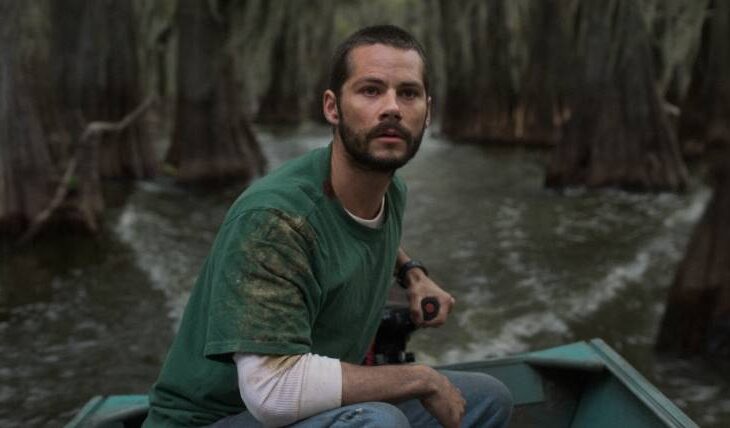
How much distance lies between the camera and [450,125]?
26516mm

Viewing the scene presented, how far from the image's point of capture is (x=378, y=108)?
2258 mm

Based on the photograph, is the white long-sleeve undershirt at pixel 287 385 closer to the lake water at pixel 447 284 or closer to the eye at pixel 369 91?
the eye at pixel 369 91

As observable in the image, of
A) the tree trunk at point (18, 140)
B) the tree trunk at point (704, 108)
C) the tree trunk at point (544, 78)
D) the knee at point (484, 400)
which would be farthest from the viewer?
the tree trunk at point (544, 78)

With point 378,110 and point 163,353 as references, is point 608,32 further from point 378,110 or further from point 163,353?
point 378,110

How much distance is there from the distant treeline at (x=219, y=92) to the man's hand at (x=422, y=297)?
24.5 feet

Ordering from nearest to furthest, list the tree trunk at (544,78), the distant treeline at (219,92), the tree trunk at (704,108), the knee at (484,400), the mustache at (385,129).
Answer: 1. the mustache at (385,129)
2. the knee at (484,400)
3. the distant treeline at (219,92)
4. the tree trunk at (704,108)
5. the tree trunk at (544,78)

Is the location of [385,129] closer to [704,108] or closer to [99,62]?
[99,62]

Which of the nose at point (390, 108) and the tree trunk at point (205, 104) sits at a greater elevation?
the nose at point (390, 108)

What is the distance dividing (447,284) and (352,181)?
6825mm

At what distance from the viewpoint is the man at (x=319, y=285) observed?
208 cm

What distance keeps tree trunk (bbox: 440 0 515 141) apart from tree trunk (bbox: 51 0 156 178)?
38.6 ft

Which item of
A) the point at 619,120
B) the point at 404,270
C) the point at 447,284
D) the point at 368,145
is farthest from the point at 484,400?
the point at 619,120

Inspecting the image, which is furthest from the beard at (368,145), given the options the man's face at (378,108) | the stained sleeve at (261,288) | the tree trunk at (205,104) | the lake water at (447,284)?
the tree trunk at (205,104)

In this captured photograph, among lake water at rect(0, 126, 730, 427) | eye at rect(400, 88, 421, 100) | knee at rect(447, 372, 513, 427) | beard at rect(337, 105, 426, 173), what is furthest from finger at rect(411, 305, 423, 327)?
lake water at rect(0, 126, 730, 427)
